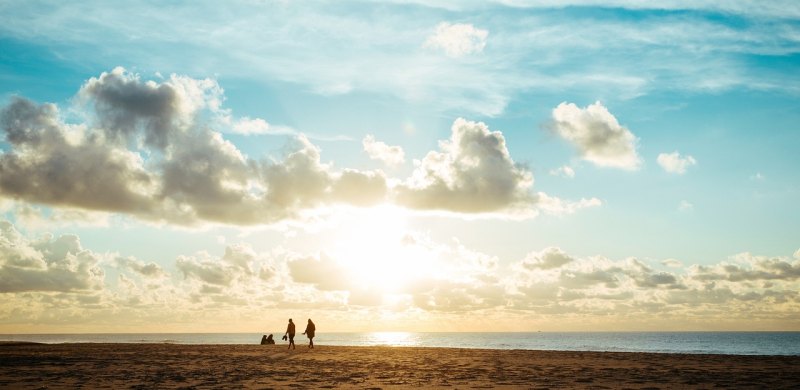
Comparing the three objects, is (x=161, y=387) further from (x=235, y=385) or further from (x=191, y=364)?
(x=191, y=364)

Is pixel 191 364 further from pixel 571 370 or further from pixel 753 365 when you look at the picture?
pixel 753 365

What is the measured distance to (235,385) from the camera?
1975 centimetres

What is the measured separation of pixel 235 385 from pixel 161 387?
2.27 metres

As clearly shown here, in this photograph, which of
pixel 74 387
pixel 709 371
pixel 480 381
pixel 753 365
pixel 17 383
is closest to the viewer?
pixel 74 387

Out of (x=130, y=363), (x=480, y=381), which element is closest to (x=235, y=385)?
(x=480, y=381)

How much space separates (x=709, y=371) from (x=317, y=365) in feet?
56.7

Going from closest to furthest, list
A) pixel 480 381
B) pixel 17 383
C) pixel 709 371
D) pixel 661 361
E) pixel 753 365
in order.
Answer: pixel 17 383 < pixel 480 381 < pixel 709 371 < pixel 753 365 < pixel 661 361

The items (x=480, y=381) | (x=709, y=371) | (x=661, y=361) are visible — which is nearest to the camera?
(x=480, y=381)

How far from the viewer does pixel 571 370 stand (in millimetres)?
25953

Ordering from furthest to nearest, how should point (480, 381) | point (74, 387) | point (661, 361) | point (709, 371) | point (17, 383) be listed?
point (661, 361)
point (709, 371)
point (480, 381)
point (17, 383)
point (74, 387)

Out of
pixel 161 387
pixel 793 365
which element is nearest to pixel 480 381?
pixel 161 387

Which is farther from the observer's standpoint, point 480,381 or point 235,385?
point 480,381

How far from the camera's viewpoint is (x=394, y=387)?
64.7 feet

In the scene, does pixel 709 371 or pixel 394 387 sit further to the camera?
pixel 709 371
